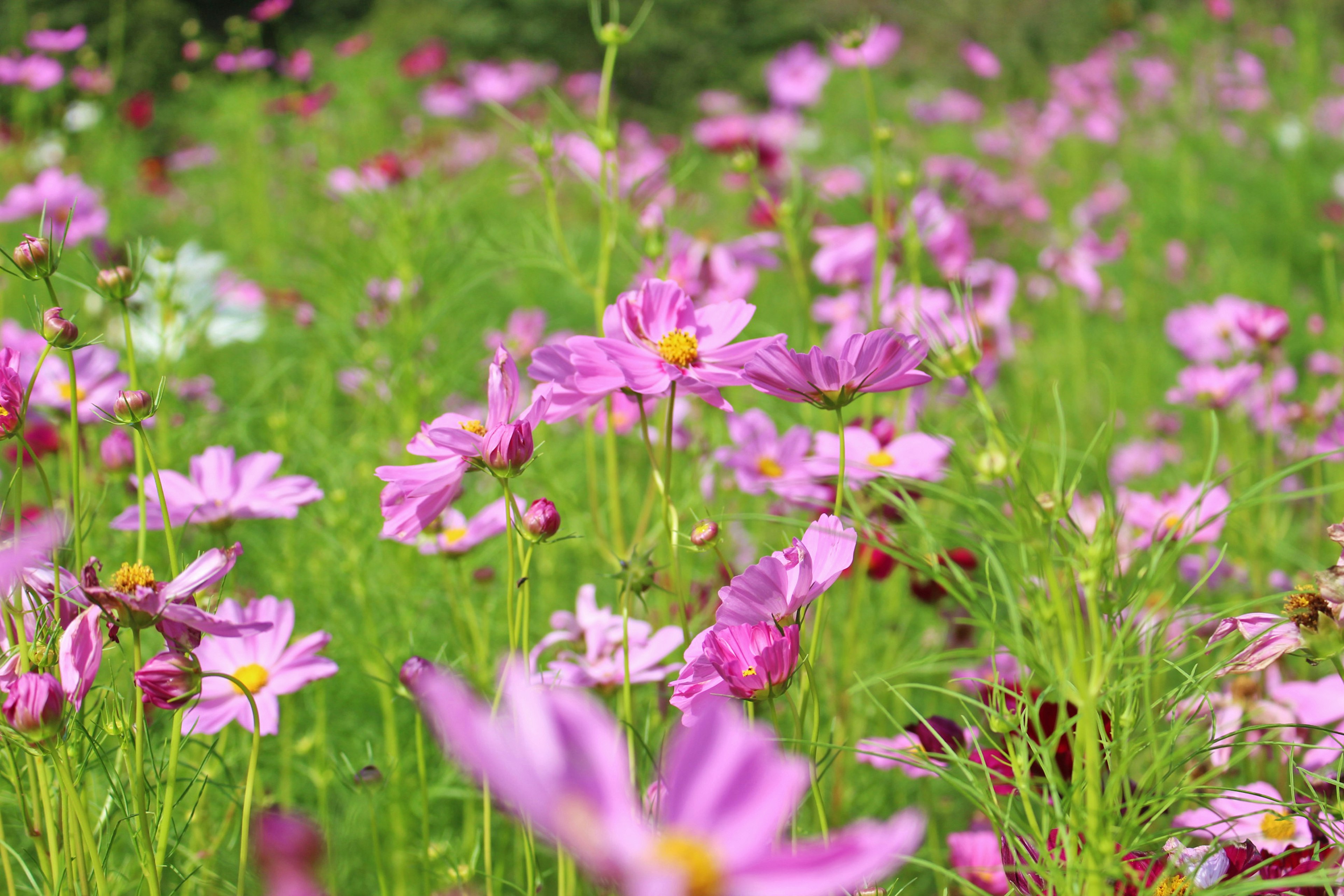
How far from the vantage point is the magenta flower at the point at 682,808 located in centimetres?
19

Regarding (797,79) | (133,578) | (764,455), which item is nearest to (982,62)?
(797,79)

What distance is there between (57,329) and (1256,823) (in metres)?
0.78

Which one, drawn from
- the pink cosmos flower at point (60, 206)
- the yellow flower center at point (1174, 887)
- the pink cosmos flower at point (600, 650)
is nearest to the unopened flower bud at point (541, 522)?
the pink cosmos flower at point (600, 650)

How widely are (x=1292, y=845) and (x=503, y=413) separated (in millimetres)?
512

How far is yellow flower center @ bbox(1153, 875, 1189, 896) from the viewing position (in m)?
0.46

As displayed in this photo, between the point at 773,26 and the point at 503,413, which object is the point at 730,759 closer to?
the point at 503,413

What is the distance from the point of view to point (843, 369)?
475 mm

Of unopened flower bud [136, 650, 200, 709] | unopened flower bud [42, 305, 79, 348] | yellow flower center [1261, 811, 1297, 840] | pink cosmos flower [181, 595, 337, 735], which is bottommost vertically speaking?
yellow flower center [1261, 811, 1297, 840]

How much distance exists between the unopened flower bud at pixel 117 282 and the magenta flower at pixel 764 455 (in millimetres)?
477

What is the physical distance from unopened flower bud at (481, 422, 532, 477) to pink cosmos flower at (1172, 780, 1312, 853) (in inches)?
16.4

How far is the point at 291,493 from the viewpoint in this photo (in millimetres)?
675

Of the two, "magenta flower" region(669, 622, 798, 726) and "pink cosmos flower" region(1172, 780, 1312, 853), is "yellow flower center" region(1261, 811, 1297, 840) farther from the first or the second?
"magenta flower" region(669, 622, 798, 726)

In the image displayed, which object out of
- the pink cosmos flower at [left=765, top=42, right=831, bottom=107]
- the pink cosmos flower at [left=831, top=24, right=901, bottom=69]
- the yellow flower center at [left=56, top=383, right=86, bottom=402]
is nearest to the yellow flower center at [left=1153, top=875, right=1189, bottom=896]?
the pink cosmos flower at [left=831, top=24, right=901, bottom=69]

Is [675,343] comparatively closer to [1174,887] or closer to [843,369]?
[843,369]
